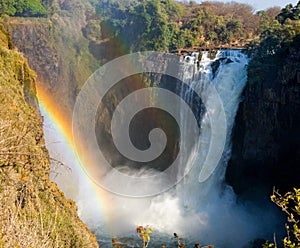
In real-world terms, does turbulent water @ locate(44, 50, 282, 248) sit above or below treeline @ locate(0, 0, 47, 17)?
below

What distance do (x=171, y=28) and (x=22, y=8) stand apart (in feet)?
35.1

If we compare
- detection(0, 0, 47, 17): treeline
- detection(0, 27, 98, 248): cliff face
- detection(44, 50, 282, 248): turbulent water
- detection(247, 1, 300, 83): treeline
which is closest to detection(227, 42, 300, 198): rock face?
detection(247, 1, 300, 83): treeline

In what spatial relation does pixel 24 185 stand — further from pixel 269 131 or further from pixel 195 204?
pixel 195 204

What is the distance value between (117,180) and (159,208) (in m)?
3.76

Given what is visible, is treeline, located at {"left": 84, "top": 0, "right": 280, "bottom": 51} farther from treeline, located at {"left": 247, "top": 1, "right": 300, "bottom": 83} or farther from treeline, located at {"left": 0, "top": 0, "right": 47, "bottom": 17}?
treeline, located at {"left": 247, "top": 1, "right": 300, "bottom": 83}

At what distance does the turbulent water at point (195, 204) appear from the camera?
42.8 ft

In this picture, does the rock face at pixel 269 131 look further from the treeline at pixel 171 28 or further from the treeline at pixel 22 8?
the treeline at pixel 22 8

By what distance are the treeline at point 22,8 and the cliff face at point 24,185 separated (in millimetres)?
15206

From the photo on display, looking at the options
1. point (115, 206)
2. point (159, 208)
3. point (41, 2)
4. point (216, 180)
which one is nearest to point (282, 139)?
point (216, 180)

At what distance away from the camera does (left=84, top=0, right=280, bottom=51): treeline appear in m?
21.5

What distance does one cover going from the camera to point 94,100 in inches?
802

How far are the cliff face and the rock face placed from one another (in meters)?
8.15

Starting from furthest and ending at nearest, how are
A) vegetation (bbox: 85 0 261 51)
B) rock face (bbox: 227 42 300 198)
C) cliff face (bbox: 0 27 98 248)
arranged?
vegetation (bbox: 85 0 261 51), rock face (bbox: 227 42 300 198), cliff face (bbox: 0 27 98 248)

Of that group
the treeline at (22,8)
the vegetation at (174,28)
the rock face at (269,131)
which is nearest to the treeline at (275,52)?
the rock face at (269,131)
